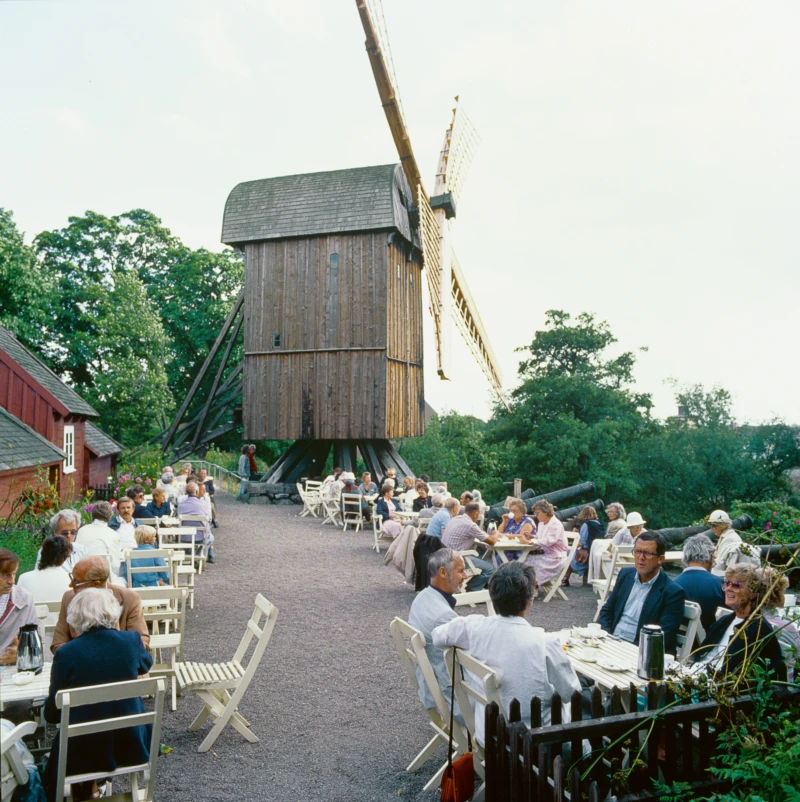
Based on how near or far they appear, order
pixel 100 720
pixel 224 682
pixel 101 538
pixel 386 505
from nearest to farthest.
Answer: pixel 100 720 → pixel 224 682 → pixel 101 538 → pixel 386 505

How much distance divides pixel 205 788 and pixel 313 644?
3240 millimetres

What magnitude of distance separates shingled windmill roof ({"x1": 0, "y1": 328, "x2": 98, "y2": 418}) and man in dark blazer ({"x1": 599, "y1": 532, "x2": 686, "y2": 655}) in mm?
15560

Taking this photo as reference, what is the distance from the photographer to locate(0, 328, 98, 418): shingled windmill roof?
18422mm

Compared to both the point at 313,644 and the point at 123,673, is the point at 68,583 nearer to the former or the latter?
the point at 123,673

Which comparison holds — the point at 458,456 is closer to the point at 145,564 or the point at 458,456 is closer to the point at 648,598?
the point at 145,564

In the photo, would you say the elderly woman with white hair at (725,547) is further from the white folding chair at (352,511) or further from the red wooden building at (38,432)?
the red wooden building at (38,432)

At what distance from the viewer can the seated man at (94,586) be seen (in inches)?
178

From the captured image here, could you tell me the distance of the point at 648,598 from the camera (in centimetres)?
559

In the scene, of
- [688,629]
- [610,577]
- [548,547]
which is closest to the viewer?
[688,629]

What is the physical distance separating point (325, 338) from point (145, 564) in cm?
1367

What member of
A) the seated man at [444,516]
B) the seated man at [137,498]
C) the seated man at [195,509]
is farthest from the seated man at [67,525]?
the seated man at [444,516]

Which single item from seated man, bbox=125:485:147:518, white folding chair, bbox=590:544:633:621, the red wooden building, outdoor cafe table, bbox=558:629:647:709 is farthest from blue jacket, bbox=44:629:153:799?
the red wooden building

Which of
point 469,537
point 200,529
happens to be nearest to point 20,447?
point 200,529

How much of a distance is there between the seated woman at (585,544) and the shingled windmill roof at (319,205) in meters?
11.8
